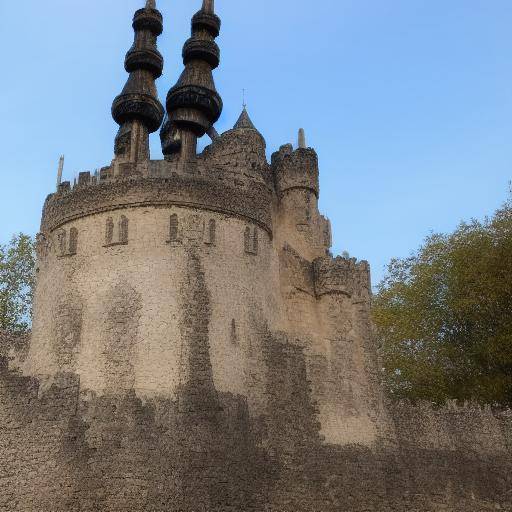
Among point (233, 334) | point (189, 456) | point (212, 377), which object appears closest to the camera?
point (189, 456)

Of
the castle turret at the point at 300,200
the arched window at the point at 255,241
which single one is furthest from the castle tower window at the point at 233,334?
the castle turret at the point at 300,200

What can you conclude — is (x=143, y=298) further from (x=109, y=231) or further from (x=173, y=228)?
(x=109, y=231)

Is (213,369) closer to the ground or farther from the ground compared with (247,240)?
closer to the ground

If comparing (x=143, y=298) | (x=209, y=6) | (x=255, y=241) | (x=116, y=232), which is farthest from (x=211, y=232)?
(x=209, y=6)

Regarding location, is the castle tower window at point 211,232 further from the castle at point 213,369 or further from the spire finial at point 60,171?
the spire finial at point 60,171

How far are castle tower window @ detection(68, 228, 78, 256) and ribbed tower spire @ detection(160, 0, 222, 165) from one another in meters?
5.82

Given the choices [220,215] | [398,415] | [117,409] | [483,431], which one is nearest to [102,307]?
[117,409]

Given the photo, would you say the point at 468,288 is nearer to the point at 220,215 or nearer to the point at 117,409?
the point at 220,215

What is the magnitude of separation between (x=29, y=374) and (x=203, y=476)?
6400 mm

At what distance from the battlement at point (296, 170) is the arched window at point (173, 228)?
18.2 ft

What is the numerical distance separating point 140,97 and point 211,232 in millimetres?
7542

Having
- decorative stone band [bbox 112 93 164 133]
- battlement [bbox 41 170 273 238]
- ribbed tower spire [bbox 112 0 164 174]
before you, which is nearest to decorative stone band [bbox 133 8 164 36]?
ribbed tower spire [bbox 112 0 164 174]

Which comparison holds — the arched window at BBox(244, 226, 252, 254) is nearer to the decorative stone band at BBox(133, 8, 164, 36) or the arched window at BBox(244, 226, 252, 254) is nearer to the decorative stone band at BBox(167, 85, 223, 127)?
the decorative stone band at BBox(167, 85, 223, 127)

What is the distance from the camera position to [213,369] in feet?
62.0
